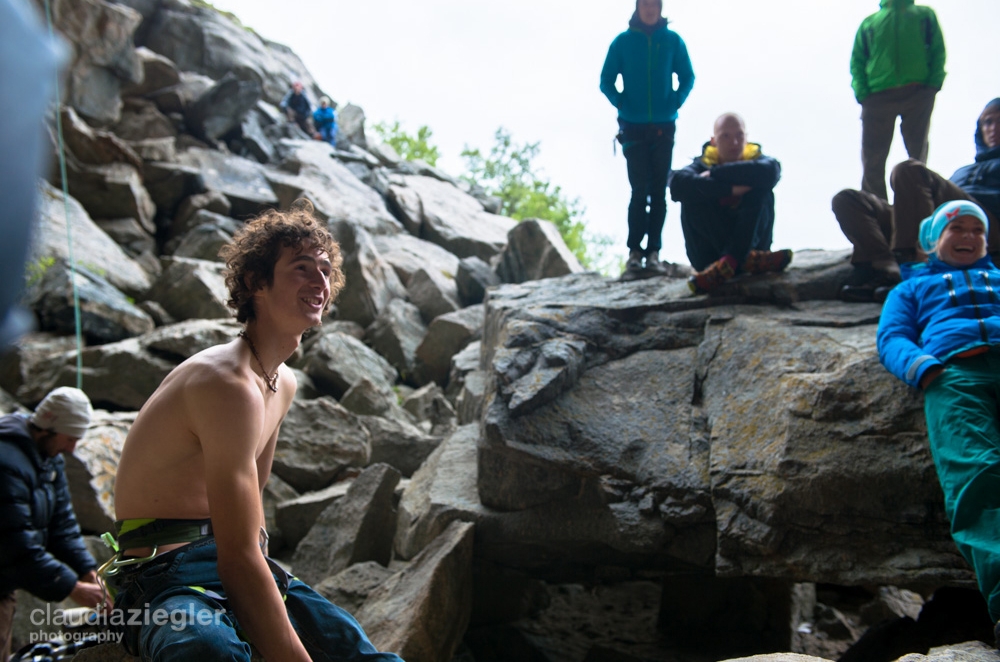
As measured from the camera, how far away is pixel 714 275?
18.3 ft

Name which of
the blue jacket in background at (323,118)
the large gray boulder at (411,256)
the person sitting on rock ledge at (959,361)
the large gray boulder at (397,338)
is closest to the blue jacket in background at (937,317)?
the person sitting on rock ledge at (959,361)

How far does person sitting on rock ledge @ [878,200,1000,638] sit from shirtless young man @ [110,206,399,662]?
99.9 inches

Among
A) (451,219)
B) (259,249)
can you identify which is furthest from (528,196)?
(259,249)

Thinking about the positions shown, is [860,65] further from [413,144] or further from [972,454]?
[413,144]

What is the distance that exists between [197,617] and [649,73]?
5.78 metres

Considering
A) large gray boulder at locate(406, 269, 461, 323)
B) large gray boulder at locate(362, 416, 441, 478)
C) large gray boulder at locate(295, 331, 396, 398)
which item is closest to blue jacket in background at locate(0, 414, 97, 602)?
large gray boulder at locate(362, 416, 441, 478)

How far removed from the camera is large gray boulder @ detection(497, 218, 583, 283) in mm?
12195

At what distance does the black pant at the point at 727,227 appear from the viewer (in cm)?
563

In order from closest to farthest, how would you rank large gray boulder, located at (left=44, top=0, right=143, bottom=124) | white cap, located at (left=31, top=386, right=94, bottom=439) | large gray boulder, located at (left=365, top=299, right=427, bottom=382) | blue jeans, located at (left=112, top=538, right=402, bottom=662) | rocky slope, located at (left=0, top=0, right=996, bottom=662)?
blue jeans, located at (left=112, top=538, right=402, bottom=662)
rocky slope, located at (left=0, top=0, right=996, bottom=662)
white cap, located at (left=31, top=386, right=94, bottom=439)
large gray boulder, located at (left=365, top=299, right=427, bottom=382)
large gray boulder, located at (left=44, top=0, right=143, bottom=124)

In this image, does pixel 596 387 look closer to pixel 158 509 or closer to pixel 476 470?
pixel 476 470

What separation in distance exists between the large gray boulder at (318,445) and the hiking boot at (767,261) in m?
4.04

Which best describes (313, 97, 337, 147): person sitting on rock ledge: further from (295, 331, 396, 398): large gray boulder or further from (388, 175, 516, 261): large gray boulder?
(295, 331, 396, 398): large gray boulder

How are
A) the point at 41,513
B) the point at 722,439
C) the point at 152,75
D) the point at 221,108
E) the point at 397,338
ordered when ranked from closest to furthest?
the point at 41,513
the point at 722,439
the point at 397,338
the point at 152,75
the point at 221,108

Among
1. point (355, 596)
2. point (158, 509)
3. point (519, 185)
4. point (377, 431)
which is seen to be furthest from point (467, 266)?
point (519, 185)
